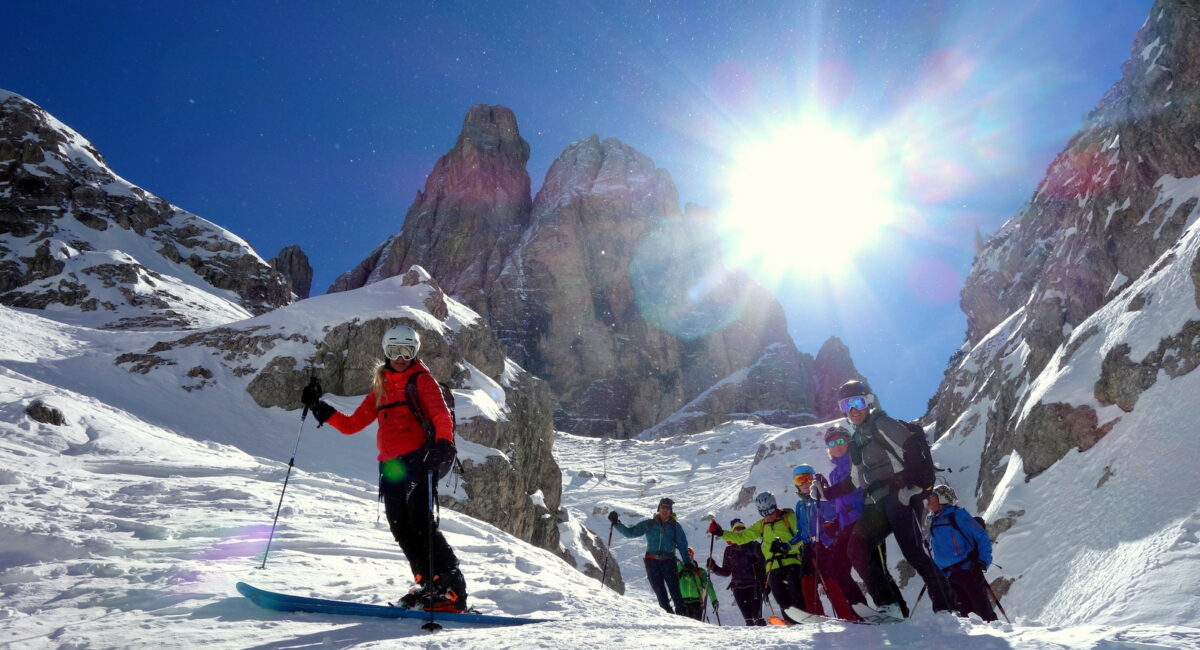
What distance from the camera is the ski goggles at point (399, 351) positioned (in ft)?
18.3

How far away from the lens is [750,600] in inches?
381

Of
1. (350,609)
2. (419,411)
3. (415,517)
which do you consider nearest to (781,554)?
(415,517)

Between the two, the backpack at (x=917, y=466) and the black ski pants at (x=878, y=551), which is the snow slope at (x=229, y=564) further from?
the backpack at (x=917, y=466)

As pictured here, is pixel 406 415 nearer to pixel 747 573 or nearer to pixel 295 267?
pixel 747 573

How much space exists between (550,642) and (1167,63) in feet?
149

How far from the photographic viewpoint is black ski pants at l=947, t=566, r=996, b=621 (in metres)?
6.88

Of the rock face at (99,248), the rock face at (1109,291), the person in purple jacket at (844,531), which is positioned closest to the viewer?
the person in purple jacket at (844,531)

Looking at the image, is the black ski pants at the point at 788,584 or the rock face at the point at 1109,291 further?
the rock face at the point at 1109,291

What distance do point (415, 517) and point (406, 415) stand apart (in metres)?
0.82

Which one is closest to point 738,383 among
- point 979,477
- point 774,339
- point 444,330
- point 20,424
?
point 774,339

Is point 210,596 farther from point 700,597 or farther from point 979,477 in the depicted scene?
point 979,477

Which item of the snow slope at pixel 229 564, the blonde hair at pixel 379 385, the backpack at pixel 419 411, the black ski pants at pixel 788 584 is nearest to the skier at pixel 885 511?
the snow slope at pixel 229 564

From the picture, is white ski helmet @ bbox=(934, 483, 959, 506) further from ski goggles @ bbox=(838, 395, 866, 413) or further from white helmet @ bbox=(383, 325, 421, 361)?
white helmet @ bbox=(383, 325, 421, 361)

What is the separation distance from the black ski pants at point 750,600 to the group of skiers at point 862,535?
2cm
